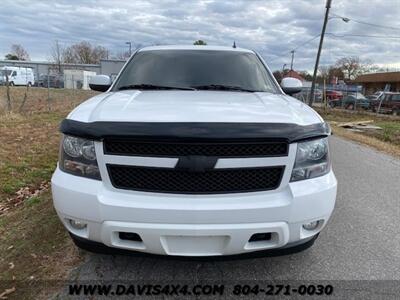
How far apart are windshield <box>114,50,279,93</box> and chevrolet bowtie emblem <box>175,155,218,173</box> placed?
5.22ft

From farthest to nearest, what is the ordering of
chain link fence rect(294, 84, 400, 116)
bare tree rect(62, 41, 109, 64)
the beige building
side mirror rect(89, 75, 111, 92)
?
bare tree rect(62, 41, 109, 64)
the beige building
chain link fence rect(294, 84, 400, 116)
side mirror rect(89, 75, 111, 92)

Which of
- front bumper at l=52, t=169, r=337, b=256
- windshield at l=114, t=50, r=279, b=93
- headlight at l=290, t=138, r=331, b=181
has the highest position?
windshield at l=114, t=50, r=279, b=93

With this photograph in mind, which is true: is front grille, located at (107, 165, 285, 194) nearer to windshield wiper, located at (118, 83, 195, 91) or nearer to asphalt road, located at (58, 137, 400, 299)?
asphalt road, located at (58, 137, 400, 299)

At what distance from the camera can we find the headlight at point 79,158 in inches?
99.0

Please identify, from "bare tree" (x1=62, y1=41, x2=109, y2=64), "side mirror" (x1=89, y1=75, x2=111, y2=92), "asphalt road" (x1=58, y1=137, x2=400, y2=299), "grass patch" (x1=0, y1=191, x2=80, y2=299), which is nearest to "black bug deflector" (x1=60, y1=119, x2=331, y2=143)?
"asphalt road" (x1=58, y1=137, x2=400, y2=299)

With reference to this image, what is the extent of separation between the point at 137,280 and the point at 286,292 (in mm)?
1111

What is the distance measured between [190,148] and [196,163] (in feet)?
0.34

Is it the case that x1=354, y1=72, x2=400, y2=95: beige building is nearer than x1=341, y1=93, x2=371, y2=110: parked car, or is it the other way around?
x1=341, y1=93, x2=371, y2=110: parked car

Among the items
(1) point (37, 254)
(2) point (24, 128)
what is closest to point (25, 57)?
(2) point (24, 128)

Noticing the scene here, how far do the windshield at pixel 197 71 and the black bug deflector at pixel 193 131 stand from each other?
1.49 m

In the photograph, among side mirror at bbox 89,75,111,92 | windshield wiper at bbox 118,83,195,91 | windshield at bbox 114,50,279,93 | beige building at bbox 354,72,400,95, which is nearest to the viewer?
windshield wiper at bbox 118,83,195,91

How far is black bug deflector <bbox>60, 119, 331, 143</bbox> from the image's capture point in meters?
2.38

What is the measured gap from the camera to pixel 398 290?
9.54 ft

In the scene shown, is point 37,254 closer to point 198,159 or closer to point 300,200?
point 198,159
